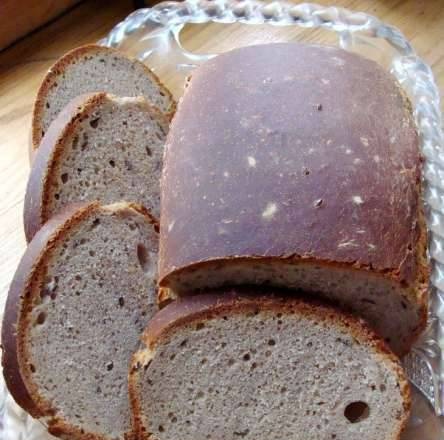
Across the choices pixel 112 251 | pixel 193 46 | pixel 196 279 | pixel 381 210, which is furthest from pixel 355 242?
pixel 193 46

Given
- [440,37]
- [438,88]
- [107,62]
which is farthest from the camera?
[440,37]

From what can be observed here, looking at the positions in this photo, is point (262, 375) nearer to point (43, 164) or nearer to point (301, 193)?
point (301, 193)

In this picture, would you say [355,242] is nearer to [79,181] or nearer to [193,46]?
[79,181]

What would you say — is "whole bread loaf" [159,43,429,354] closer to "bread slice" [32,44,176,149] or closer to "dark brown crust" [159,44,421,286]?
"dark brown crust" [159,44,421,286]

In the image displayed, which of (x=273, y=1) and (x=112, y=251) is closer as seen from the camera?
(x=112, y=251)

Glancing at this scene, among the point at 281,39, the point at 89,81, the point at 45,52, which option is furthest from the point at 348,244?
the point at 45,52

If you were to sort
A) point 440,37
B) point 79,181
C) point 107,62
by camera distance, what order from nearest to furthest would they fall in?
1. point 79,181
2. point 107,62
3. point 440,37

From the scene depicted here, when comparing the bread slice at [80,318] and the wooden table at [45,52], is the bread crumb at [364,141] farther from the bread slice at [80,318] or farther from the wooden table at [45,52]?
the wooden table at [45,52]
